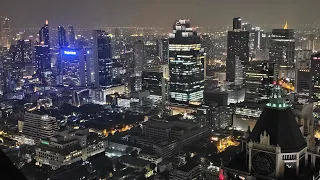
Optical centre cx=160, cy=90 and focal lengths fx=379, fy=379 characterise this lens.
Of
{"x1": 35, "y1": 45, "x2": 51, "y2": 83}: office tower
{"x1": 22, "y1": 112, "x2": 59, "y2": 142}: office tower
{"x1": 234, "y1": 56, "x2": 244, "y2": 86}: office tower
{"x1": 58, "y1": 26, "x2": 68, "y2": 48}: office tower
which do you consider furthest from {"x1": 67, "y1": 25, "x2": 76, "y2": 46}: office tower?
{"x1": 22, "y1": 112, "x2": 59, "y2": 142}: office tower

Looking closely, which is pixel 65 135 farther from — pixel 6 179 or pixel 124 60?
pixel 124 60

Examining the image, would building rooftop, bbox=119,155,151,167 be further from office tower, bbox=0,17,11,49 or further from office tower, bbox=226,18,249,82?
office tower, bbox=226,18,249,82

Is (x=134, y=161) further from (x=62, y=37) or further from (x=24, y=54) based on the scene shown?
(x=62, y=37)

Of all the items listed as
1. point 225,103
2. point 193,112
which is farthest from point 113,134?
point 225,103

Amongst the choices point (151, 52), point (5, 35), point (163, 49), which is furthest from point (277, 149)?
point (151, 52)

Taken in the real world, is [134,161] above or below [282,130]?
below

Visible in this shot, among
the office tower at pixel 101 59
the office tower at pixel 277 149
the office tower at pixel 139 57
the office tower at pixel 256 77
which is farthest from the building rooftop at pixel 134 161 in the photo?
the office tower at pixel 139 57
